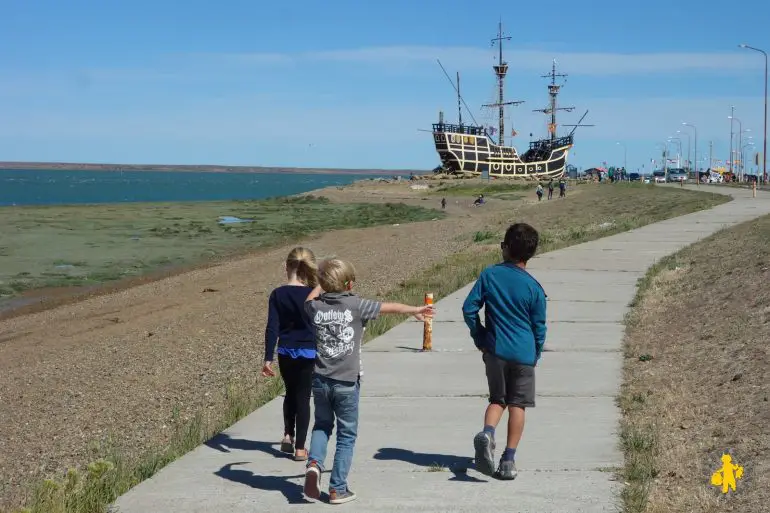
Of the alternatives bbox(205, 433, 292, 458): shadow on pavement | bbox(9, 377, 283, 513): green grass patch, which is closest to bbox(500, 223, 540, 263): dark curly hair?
bbox(205, 433, 292, 458): shadow on pavement

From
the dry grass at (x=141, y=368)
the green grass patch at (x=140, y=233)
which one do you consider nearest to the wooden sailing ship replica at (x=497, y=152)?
the green grass patch at (x=140, y=233)

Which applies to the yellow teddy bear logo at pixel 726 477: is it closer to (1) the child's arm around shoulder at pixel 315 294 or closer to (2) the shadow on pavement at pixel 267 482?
(2) the shadow on pavement at pixel 267 482

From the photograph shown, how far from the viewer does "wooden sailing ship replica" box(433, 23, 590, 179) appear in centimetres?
11075

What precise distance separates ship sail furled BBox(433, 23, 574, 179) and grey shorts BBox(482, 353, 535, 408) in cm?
10026

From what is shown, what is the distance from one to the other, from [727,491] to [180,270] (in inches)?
1084

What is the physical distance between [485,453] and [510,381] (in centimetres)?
46

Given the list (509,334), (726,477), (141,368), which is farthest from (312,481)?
(141,368)

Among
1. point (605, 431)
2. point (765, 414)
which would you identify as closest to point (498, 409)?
point (605, 431)

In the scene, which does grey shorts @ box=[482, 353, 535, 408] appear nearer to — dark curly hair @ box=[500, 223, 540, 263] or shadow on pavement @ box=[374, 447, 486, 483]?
shadow on pavement @ box=[374, 447, 486, 483]

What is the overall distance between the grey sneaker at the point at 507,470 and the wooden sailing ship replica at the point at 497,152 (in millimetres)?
97491

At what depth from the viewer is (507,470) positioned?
21.1 ft

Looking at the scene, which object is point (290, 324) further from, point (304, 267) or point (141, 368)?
point (141, 368)

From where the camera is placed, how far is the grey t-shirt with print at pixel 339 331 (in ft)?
20.0

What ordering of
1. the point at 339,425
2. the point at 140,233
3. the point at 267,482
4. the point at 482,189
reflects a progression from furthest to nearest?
the point at 482,189, the point at 140,233, the point at 267,482, the point at 339,425
